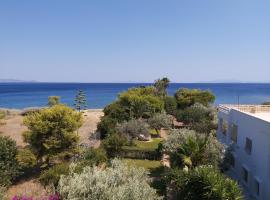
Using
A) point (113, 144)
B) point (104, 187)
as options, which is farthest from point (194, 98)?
point (104, 187)

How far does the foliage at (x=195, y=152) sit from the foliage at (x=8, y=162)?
1147 cm

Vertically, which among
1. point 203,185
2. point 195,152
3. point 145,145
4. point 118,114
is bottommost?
point 145,145

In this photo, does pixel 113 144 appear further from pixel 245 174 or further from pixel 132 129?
pixel 245 174

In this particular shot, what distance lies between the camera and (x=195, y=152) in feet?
68.6

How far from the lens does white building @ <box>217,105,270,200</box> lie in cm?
1936

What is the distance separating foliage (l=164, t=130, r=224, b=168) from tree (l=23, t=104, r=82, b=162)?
8679 millimetres

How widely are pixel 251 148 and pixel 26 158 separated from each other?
16523mm

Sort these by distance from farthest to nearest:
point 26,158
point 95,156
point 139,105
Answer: point 139,105, point 26,158, point 95,156

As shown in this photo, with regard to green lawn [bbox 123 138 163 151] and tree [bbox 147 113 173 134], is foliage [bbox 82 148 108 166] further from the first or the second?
tree [bbox 147 113 173 134]

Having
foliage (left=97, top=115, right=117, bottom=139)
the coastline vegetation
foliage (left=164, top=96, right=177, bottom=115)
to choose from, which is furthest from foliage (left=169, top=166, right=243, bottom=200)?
foliage (left=164, top=96, right=177, bottom=115)

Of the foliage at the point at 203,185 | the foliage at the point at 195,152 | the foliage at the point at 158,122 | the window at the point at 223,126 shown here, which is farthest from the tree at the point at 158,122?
the foliage at the point at 203,185

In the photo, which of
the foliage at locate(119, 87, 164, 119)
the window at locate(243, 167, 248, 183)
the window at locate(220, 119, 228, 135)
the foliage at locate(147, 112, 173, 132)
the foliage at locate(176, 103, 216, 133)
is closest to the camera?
the window at locate(243, 167, 248, 183)

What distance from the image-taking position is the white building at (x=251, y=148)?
19.4m

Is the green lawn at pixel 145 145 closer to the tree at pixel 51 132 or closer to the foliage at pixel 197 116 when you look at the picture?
the foliage at pixel 197 116
